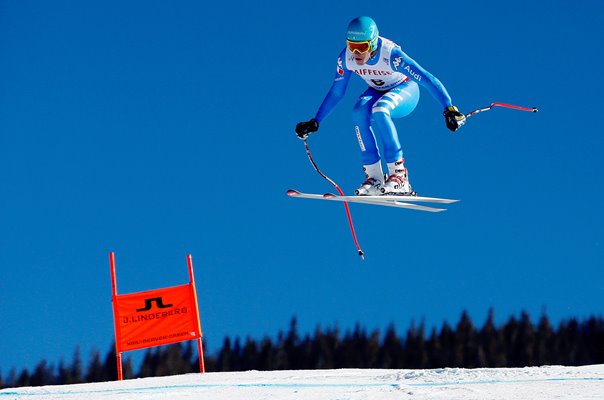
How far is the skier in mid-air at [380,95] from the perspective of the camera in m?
9.37

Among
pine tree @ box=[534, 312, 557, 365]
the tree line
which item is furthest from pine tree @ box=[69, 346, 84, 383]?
pine tree @ box=[534, 312, 557, 365]

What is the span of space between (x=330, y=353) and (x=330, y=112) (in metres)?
52.1

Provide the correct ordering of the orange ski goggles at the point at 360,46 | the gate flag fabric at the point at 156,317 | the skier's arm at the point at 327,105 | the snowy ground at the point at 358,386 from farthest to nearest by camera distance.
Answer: the gate flag fabric at the point at 156,317
the skier's arm at the point at 327,105
the orange ski goggles at the point at 360,46
the snowy ground at the point at 358,386

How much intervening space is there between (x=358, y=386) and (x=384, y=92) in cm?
307

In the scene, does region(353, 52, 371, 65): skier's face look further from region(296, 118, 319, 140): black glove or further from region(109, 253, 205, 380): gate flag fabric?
region(109, 253, 205, 380): gate flag fabric

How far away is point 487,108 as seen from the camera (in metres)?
9.69

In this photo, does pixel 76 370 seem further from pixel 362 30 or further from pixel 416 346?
pixel 362 30

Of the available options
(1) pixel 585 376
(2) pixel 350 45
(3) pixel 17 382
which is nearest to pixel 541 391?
(1) pixel 585 376

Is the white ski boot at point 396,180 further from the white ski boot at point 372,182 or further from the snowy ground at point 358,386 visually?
the snowy ground at point 358,386

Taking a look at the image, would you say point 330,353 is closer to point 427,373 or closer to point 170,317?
point 170,317

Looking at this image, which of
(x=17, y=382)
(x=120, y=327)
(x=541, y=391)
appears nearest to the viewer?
(x=541, y=391)

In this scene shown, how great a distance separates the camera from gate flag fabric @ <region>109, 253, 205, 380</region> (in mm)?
14188

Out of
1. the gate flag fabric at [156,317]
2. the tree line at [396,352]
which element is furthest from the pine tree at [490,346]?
the gate flag fabric at [156,317]

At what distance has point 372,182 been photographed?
9867mm
